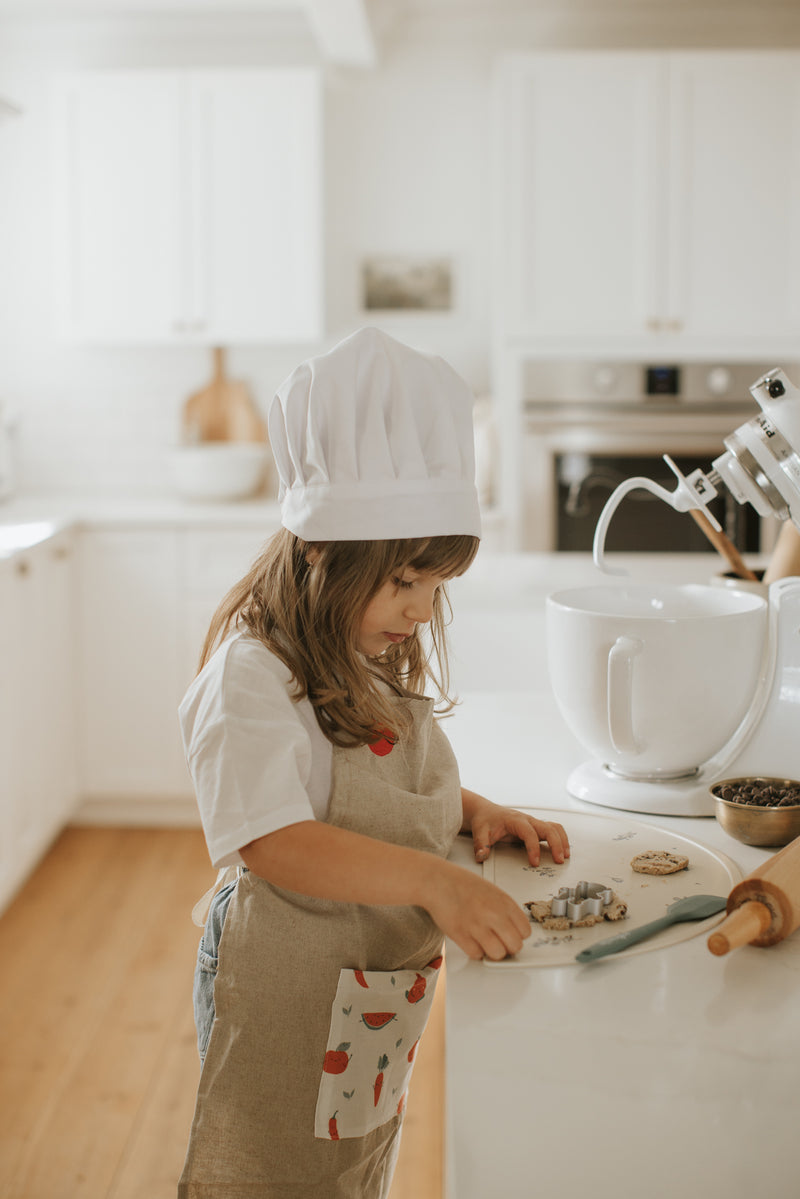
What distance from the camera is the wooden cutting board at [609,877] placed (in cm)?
71

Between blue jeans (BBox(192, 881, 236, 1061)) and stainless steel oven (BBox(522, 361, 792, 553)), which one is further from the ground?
stainless steel oven (BBox(522, 361, 792, 553))

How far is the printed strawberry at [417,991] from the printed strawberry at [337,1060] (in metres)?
0.06

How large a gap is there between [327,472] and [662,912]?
411 millimetres

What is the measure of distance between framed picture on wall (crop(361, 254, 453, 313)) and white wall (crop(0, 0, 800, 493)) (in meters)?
0.04

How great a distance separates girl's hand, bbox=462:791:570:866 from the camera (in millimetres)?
861

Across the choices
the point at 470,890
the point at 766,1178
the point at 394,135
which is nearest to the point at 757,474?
the point at 470,890

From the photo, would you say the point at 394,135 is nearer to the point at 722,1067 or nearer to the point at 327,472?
the point at 327,472

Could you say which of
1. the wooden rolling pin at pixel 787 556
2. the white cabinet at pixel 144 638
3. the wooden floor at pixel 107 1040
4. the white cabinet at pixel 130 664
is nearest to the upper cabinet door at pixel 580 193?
the white cabinet at pixel 144 638

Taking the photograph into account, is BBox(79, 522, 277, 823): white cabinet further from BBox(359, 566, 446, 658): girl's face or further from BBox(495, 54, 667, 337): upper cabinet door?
BBox(359, 566, 446, 658): girl's face

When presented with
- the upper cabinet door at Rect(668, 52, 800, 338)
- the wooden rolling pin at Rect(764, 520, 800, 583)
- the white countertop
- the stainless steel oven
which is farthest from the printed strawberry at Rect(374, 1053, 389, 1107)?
the upper cabinet door at Rect(668, 52, 800, 338)

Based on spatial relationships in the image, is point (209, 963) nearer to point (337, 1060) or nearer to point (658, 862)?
point (337, 1060)

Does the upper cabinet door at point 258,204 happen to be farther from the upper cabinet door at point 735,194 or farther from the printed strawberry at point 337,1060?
the printed strawberry at point 337,1060

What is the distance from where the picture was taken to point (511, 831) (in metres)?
0.89

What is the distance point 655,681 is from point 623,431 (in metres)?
2.33
